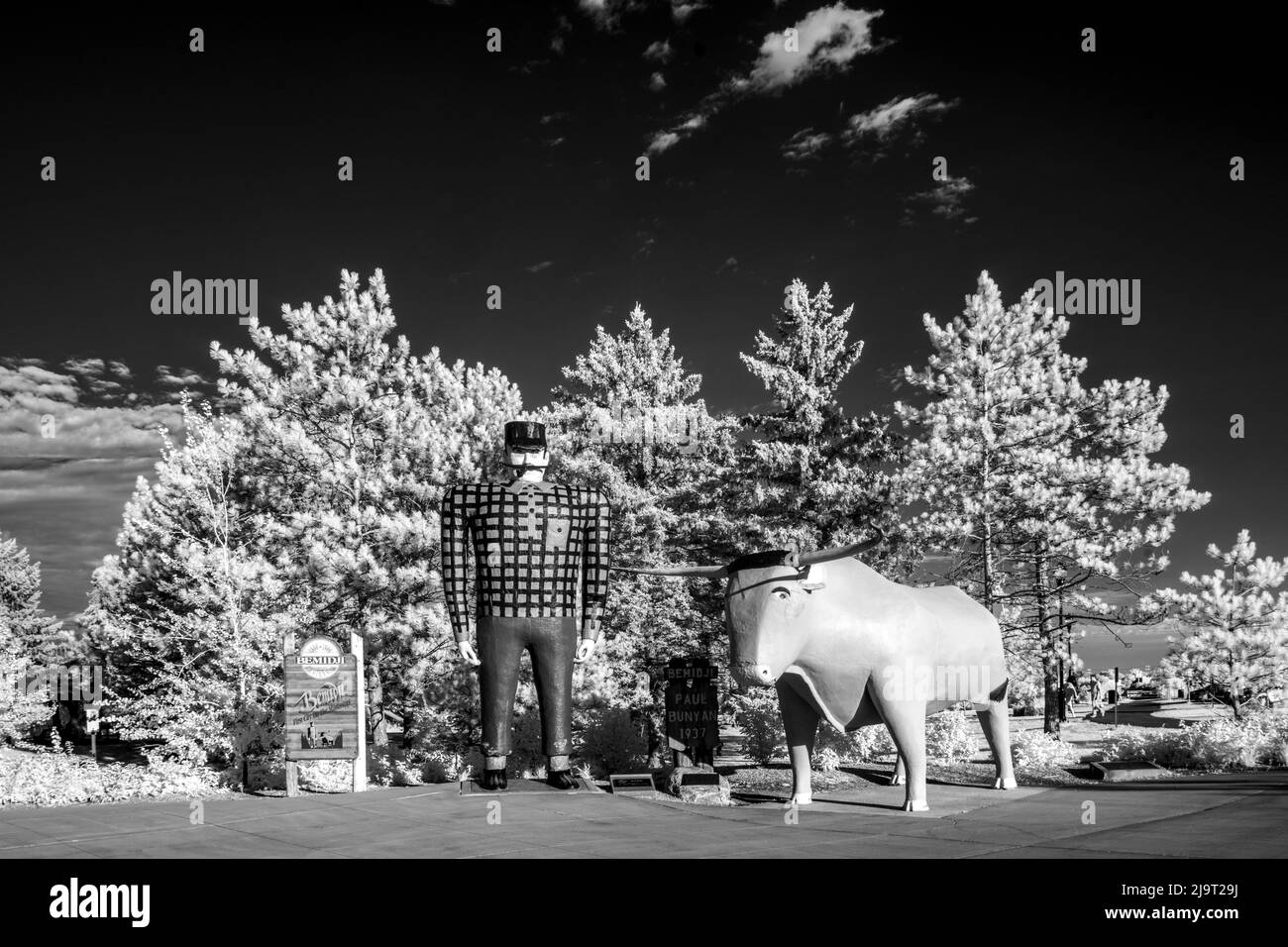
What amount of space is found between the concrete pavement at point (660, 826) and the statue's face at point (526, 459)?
345 cm

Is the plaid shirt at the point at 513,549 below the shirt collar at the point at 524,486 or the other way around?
below

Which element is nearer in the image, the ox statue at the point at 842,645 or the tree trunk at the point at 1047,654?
the ox statue at the point at 842,645

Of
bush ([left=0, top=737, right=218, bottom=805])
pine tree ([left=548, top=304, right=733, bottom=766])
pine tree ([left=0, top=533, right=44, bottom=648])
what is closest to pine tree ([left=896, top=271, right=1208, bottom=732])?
pine tree ([left=548, top=304, right=733, bottom=766])

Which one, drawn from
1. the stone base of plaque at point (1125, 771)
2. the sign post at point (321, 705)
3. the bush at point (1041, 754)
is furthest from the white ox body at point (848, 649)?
the sign post at point (321, 705)

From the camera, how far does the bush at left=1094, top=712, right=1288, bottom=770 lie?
1411cm

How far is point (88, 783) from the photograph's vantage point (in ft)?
38.6

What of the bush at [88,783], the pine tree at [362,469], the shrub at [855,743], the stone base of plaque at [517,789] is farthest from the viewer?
the pine tree at [362,469]

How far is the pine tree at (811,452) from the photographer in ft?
64.0

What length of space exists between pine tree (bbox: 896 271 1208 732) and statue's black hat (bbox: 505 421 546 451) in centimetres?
1106

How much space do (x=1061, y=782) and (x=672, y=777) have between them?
5129 millimetres

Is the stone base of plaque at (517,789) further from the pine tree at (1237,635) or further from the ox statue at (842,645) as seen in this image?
the pine tree at (1237,635)

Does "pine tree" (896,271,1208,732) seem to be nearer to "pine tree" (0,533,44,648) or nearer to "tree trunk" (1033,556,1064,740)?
"tree trunk" (1033,556,1064,740)

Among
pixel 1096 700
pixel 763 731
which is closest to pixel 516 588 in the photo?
pixel 763 731
